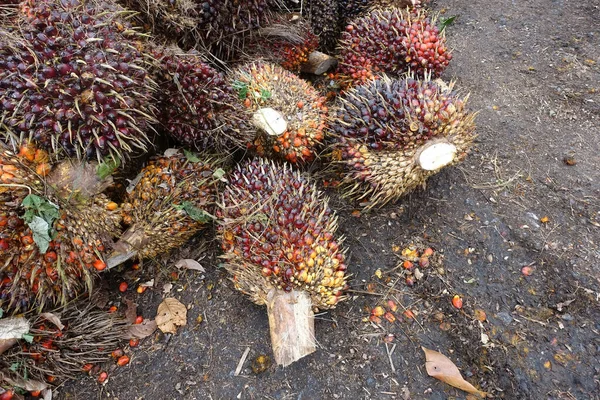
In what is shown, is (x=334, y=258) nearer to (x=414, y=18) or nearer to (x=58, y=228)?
(x=58, y=228)

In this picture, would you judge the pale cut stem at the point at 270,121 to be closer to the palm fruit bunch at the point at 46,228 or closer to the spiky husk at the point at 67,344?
the palm fruit bunch at the point at 46,228

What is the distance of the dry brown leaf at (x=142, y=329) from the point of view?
8.14 feet

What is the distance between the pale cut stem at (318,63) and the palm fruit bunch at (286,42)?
→ 56 mm

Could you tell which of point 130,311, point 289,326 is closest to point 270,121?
point 289,326

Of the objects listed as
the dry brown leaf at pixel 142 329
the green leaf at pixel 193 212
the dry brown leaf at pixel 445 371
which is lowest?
the dry brown leaf at pixel 142 329

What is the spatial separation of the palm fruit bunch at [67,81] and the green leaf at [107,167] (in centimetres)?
12

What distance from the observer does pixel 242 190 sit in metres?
2.38

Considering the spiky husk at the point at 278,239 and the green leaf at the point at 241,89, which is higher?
the green leaf at the point at 241,89

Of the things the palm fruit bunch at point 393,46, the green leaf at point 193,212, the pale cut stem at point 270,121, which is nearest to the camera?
the green leaf at point 193,212

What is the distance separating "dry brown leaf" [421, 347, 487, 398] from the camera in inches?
83.6

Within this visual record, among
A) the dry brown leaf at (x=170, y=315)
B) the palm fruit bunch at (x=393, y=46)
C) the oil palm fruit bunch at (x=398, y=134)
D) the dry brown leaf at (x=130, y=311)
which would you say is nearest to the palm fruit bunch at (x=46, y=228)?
the dry brown leaf at (x=130, y=311)

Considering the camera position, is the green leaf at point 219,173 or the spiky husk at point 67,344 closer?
the spiky husk at point 67,344

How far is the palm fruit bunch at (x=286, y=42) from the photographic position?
120 inches

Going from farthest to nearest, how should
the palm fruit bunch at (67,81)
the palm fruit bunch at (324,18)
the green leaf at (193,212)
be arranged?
1. the palm fruit bunch at (324,18)
2. the green leaf at (193,212)
3. the palm fruit bunch at (67,81)
